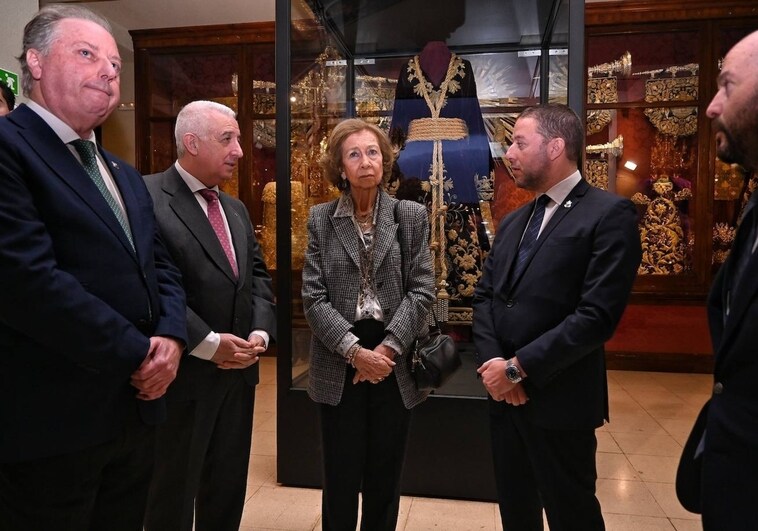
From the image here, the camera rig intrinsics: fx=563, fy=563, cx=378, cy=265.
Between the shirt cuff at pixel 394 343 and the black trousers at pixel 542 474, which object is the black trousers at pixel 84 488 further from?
the black trousers at pixel 542 474

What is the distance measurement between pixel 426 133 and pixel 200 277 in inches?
77.0

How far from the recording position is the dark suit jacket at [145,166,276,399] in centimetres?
198

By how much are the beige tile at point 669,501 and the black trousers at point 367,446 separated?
1.53m

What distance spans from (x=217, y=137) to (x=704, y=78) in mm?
5050

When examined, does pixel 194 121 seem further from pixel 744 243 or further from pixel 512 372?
pixel 744 243

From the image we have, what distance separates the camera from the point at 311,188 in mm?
3066

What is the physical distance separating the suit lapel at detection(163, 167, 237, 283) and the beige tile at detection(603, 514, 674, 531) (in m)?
2.12

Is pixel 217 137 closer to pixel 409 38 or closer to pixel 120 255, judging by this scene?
pixel 120 255

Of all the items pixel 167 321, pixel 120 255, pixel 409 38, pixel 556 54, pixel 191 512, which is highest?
pixel 409 38

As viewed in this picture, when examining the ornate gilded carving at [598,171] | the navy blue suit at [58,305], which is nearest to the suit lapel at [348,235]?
the navy blue suit at [58,305]

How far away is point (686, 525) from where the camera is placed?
268 cm

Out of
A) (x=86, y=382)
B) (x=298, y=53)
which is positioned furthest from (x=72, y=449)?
(x=298, y=53)

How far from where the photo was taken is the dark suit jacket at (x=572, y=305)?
1741mm

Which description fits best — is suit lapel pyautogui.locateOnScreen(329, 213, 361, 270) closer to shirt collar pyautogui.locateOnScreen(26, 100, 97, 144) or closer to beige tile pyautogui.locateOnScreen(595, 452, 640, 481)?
shirt collar pyautogui.locateOnScreen(26, 100, 97, 144)
